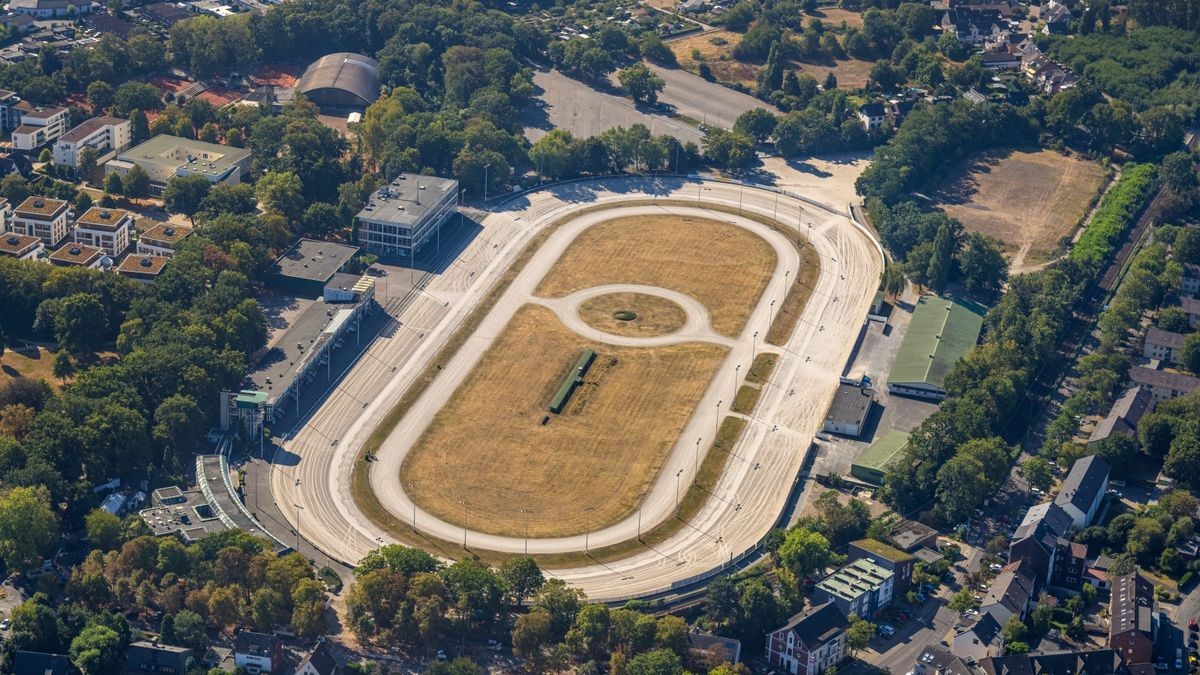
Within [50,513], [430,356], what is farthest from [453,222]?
[50,513]

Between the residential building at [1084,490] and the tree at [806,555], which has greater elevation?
the residential building at [1084,490]

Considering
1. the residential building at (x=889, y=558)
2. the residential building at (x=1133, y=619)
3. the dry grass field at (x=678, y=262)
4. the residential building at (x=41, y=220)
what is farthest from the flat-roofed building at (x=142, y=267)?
the residential building at (x=1133, y=619)

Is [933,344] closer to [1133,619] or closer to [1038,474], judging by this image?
[1038,474]

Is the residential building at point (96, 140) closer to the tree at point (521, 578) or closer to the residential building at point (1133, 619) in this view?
the tree at point (521, 578)

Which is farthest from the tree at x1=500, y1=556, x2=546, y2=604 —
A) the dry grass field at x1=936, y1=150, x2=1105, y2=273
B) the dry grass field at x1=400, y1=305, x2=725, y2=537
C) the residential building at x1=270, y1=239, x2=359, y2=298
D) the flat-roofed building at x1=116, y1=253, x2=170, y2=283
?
the dry grass field at x1=936, y1=150, x2=1105, y2=273

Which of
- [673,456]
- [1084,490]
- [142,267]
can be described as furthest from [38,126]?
[1084,490]

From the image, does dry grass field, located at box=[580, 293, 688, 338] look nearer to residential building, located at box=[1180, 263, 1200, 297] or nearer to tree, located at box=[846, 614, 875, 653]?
tree, located at box=[846, 614, 875, 653]
